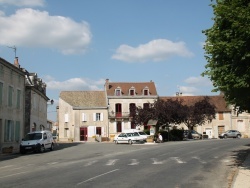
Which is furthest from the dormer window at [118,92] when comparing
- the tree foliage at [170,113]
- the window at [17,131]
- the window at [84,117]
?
the window at [17,131]

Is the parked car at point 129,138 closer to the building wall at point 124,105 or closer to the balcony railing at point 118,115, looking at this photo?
the building wall at point 124,105

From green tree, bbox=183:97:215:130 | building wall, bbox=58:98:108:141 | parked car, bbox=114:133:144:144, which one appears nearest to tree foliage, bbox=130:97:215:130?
green tree, bbox=183:97:215:130

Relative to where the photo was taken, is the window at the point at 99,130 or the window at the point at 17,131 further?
the window at the point at 99,130

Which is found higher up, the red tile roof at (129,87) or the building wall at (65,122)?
the red tile roof at (129,87)

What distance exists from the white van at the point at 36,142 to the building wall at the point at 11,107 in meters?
1.85

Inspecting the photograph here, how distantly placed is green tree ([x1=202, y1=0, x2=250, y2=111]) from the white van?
18131mm

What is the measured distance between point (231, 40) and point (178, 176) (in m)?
5.28

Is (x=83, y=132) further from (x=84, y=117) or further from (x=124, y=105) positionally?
(x=124, y=105)

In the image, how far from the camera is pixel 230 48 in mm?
12773

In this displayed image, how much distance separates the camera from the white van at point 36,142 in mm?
29344

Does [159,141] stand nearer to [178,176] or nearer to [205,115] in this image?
[205,115]

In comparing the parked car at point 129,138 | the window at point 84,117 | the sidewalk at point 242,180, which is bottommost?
the sidewalk at point 242,180

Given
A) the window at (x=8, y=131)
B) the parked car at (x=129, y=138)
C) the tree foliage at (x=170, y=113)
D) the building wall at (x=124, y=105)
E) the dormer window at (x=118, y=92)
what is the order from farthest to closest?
the dormer window at (x=118, y=92) → the building wall at (x=124, y=105) → the tree foliage at (x=170, y=113) → the parked car at (x=129, y=138) → the window at (x=8, y=131)

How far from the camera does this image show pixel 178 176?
13.5 m
